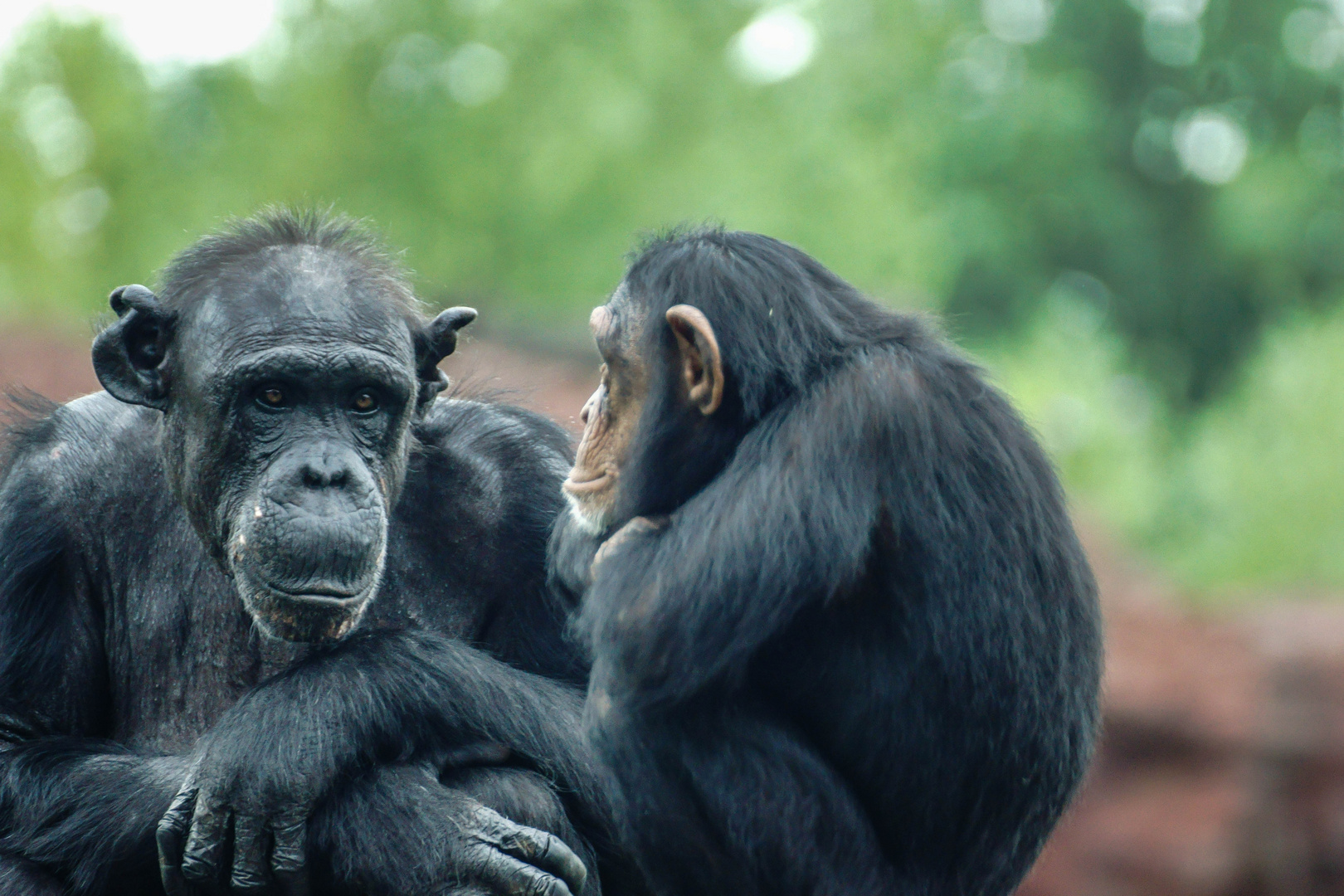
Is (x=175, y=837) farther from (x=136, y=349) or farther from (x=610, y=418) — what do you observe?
(x=610, y=418)

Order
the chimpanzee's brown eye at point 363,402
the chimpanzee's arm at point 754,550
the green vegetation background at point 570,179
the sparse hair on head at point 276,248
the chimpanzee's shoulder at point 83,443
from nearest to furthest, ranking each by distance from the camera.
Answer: the chimpanzee's arm at point 754,550, the chimpanzee's brown eye at point 363,402, the sparse hair on head at point 276,248, the chimpanzee's shoulder at point 83,443, the green vegetation background at point 570,179

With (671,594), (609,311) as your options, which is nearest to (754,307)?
(609,311)

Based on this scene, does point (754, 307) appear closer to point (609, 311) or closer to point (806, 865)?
point (609, 311)

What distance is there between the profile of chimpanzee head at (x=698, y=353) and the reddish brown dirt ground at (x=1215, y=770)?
901 cm

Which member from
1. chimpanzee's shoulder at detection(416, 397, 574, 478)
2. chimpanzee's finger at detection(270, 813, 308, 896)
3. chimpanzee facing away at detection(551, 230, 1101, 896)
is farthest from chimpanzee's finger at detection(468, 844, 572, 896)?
chimpanzee's shoulder at detection(416, 397, 574, 478)

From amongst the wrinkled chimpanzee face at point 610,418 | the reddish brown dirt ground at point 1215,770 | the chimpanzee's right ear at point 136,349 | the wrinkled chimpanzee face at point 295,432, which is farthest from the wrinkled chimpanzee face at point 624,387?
the reddish brown dirt ground at point 1215,770

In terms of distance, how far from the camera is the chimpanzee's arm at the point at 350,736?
3.63 metres

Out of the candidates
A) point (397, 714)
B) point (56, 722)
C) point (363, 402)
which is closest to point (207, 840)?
point (397, 714)

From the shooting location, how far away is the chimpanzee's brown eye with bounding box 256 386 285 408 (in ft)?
12.9

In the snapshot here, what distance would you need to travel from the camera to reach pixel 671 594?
355 cm

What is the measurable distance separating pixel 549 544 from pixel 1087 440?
58.8 feet

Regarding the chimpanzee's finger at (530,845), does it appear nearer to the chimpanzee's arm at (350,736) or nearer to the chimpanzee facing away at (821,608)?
the chimpanzee's arm at (350,736)

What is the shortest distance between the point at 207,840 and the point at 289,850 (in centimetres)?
19

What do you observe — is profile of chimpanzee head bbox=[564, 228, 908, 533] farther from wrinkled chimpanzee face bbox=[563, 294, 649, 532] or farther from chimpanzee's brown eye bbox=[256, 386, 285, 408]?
chimpanzee's brown eye bbox=[256, 386, 285, 408]
